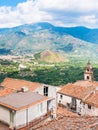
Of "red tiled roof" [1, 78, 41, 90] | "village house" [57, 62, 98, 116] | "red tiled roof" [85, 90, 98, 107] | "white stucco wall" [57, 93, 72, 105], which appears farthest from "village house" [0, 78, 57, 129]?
"white stucco wall" [57, 93, 72, 105]

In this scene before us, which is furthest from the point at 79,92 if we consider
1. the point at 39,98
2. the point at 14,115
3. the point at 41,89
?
the point at 14,115

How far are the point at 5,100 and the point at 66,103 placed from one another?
1185 inches

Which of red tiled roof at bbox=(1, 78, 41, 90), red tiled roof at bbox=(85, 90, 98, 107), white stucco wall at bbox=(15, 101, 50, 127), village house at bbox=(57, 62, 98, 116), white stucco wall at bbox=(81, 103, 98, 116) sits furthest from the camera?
village house at bbox=(57, 62, 98, 116)

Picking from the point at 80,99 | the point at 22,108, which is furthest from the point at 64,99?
the point at 22,108

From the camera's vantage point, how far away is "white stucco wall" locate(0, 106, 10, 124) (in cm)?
2355

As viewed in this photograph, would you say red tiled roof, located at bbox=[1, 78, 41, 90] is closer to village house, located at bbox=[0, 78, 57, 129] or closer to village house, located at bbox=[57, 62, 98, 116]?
village house, located at bbox=[0, 78, 57, 129]

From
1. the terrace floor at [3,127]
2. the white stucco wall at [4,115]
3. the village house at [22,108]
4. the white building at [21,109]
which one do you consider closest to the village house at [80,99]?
the village house at [22,108]

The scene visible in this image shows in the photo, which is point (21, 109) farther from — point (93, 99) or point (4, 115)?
point (93, 99)

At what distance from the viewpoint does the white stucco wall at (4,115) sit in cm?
2355

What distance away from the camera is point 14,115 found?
22828 millimetres

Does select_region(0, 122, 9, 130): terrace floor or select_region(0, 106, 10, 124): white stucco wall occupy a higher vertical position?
select_region(0, 106, 10, 124): white stucco wall

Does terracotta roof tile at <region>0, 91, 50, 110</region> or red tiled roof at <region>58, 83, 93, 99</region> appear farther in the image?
red tiled roof at <region>58, 83, 93, 99</region>

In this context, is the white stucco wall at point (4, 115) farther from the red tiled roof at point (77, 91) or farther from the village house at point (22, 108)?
the red tiled roof at point (77, 91)

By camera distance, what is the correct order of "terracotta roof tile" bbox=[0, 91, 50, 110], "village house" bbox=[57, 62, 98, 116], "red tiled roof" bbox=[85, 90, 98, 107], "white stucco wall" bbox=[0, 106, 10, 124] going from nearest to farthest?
1. "terracotta roof tile" bbox=[0, 91, 50, 110]
2. "white stucco wall" bbox=[0, 106, 10, 124]
3. "red tiled roof" bbox=[85, 90, 98, 107]
4. "village house" bbox=[57, 62, 98, 116]
